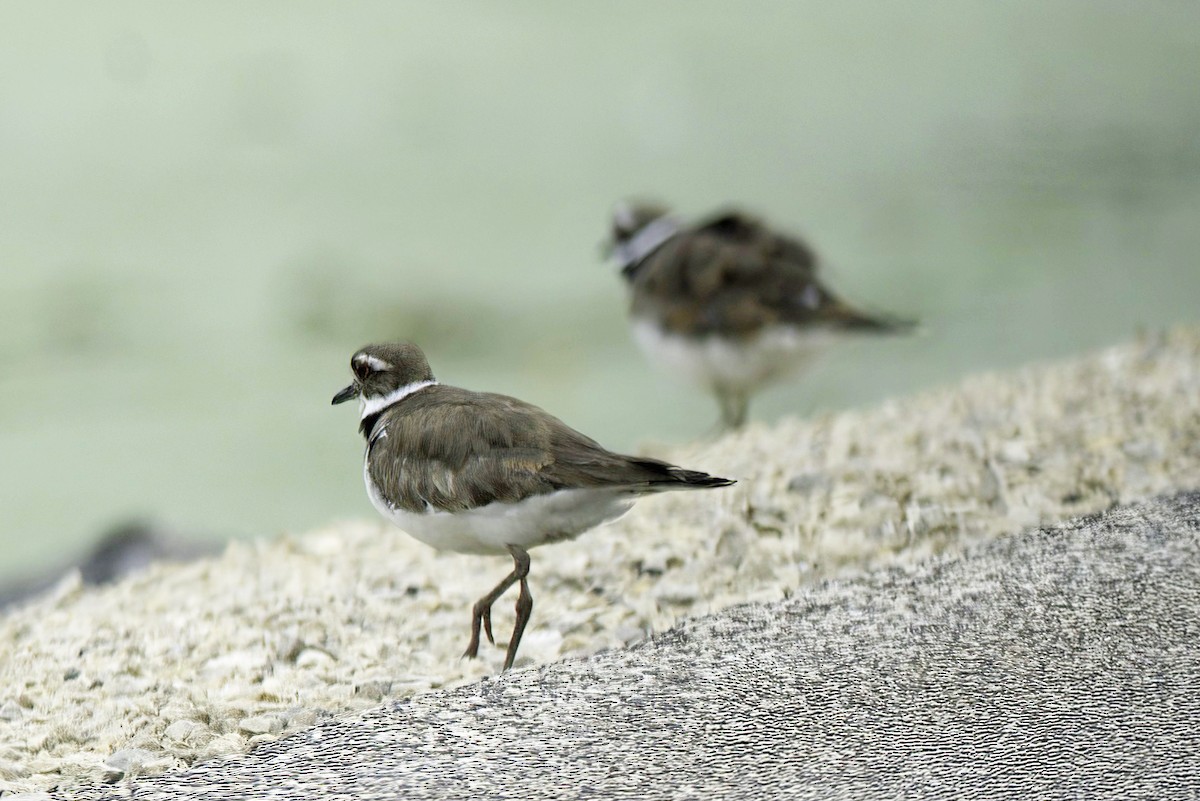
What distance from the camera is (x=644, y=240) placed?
5.02 m

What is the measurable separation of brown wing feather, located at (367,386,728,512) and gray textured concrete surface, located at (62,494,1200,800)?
26 cm

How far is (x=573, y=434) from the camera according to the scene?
2139 mm

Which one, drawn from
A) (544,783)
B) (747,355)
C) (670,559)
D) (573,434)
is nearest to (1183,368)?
(747,355)

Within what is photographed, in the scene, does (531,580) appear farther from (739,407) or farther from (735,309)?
(739,407)

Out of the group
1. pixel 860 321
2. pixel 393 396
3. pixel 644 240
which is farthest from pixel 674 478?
pixel 644 240

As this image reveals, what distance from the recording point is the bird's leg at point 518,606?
7.04ft

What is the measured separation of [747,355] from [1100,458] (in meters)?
1.47

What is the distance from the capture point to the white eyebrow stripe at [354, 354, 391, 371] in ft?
7.98

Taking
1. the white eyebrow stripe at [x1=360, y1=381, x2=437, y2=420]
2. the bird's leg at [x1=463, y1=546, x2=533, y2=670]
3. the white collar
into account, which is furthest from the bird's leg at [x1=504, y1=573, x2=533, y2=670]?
the white collar

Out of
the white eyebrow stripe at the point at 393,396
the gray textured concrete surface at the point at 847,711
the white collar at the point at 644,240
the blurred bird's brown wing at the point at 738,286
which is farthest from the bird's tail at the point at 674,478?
the white collar at the point at 644,240

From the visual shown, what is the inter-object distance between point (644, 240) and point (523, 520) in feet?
9.94

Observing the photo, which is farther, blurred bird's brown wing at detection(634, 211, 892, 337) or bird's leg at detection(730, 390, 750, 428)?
bird's leg at detection(730, 390, 750, 428)

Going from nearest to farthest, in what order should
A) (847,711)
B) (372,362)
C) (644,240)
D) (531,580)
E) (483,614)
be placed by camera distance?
(847,711)
(483,614)
(372,362)
(531,580)
(644,240)

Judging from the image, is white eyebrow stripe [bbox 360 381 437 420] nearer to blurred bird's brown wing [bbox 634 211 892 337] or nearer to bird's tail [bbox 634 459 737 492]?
bird's tail [bbox 634 459 737 492]
